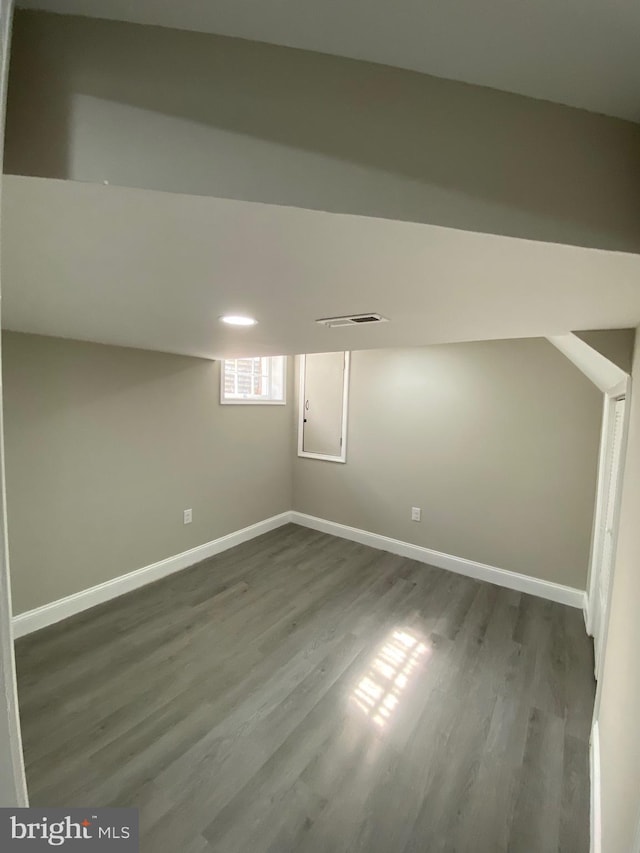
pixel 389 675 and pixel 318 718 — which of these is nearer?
pixel 318 718

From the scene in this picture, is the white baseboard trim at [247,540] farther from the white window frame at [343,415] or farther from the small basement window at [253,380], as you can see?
the small basement window at [253,380]

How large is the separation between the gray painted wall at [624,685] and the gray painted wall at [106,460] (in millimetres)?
2776

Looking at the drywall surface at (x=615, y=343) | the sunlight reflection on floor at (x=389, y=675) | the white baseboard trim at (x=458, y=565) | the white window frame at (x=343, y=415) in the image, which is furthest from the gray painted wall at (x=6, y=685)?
the white window frame at (x=343, y=415)

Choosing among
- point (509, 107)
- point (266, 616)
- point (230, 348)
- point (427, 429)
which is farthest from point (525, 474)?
point (509, 107)

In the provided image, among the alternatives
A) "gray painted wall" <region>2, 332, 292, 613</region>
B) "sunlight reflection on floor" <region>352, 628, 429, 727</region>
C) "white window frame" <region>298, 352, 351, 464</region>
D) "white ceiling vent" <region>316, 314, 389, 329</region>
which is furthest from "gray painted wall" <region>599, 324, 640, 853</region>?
"gray painted wall" <region>2, 332, 292, 613</region>

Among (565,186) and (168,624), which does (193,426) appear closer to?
(168,624)

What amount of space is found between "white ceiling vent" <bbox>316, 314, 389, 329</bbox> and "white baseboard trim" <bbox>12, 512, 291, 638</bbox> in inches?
93.2

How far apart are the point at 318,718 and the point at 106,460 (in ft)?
6.68

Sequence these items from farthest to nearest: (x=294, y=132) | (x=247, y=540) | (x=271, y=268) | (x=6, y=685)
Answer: (x=247, y=540) < (x=271, y=268) < (x=294, y=132) < (x=6, y=685)

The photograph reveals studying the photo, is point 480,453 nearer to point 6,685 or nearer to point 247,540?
point 247,540

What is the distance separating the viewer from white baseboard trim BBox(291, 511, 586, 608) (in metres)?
2.65

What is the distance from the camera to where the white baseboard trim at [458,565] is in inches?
104

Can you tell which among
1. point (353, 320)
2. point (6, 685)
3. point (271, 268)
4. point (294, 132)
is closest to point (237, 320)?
point (353, 320)

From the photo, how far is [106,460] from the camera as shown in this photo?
2471 millimetres
